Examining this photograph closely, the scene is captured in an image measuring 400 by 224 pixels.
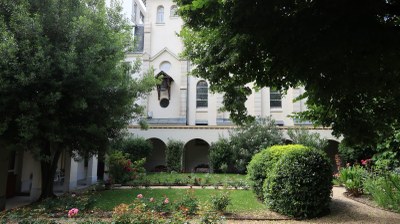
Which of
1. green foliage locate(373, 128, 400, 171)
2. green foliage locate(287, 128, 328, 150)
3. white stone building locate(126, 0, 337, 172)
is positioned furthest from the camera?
white stone building locate(126, 0, 337, 172)

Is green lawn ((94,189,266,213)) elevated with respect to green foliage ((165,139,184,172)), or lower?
lower

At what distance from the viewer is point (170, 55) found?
3038 centimetres

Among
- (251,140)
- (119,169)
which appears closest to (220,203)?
(119,169)

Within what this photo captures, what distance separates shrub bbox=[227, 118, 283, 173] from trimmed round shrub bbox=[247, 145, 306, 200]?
1064cm

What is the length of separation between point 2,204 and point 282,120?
871 inches

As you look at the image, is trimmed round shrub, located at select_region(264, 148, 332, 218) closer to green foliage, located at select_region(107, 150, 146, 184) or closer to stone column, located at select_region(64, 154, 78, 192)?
green foliage, located at select_region(107, 150, 146, 184)

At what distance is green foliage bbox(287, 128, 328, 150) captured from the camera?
Result: 75.3 feet

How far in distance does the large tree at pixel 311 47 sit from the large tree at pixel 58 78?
21.3 feet

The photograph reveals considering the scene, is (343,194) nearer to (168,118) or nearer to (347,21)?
(347,21)

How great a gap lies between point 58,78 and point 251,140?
15.6 m

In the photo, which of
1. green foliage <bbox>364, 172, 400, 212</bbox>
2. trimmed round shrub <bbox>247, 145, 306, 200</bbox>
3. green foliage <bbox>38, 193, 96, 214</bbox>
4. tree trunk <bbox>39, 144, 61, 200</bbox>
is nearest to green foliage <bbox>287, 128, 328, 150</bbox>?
trimmed round shrub <bbox>247, 145, 306, 200</bbox>

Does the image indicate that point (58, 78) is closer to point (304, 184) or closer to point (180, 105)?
point (304, 184)

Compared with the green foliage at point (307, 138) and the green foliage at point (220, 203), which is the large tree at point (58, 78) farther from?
the green foliage at point (307, 138)

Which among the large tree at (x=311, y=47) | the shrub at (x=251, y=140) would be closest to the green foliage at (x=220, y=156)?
the shrub at (x=251, y=140)
